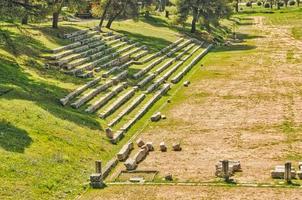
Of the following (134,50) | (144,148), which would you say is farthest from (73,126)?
(134,50)

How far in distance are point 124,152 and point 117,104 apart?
994 cm

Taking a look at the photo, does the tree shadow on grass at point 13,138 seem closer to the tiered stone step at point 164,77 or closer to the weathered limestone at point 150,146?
the weathered limestone at point 150,146

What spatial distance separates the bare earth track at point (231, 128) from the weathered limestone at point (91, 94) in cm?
495

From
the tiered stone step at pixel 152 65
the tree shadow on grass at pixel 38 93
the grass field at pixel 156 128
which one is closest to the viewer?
the grass field at pixel 156 128

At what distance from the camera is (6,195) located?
23.4 meters

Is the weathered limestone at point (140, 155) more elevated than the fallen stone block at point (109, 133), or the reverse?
the fallen stone block at point (109, 133)

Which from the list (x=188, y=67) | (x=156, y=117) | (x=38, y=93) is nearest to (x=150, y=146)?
(x=156, y=117)

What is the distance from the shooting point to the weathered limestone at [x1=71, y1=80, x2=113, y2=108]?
38.1 metres

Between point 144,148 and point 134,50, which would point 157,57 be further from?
point 144,148

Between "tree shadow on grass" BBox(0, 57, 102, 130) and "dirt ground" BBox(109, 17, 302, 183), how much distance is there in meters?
4.22

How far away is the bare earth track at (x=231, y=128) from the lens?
26.4 metres

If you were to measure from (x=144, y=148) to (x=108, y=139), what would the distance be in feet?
8.66

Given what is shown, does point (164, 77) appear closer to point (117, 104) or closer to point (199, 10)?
point (117, 104)

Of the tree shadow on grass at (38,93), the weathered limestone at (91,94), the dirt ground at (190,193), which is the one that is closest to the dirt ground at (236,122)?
the dirt ground at (190,193)
